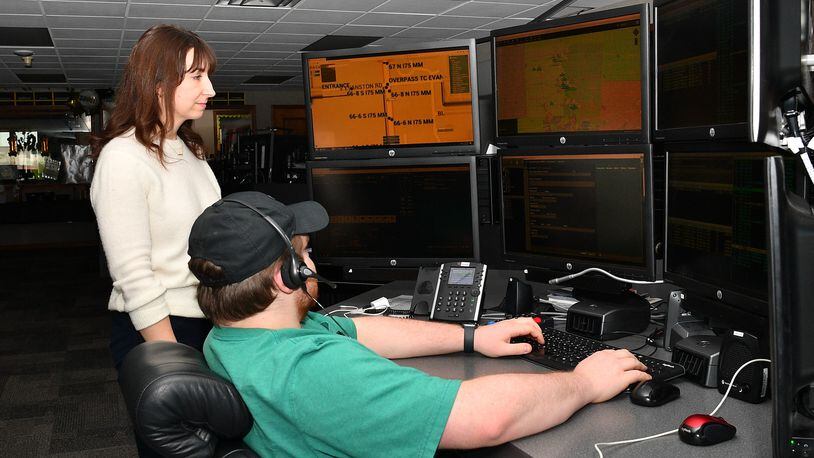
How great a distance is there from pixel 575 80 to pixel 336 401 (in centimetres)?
111

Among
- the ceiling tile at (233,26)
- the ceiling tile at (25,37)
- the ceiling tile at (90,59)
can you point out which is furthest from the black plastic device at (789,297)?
the ceiling tile at (90,59)

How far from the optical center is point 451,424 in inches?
43.1

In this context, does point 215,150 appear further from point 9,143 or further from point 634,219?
point 634,219

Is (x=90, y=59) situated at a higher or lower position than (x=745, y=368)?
higher

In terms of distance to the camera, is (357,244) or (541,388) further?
(357,244)

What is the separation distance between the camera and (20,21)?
696 cm

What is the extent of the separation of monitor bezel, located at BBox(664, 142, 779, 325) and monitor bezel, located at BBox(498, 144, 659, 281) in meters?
0.04

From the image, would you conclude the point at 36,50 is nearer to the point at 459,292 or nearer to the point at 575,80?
the point at 459,292

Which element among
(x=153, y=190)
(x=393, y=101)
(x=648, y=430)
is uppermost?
(x=393, y=101)

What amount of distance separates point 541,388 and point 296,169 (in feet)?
16.0

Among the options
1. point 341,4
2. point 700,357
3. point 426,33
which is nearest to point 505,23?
point 426,33

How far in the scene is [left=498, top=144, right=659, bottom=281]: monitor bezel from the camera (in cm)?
172

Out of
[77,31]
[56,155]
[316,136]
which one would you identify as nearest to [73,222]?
[56,155]

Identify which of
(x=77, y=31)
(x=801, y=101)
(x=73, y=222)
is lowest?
(x=73, y=222)
